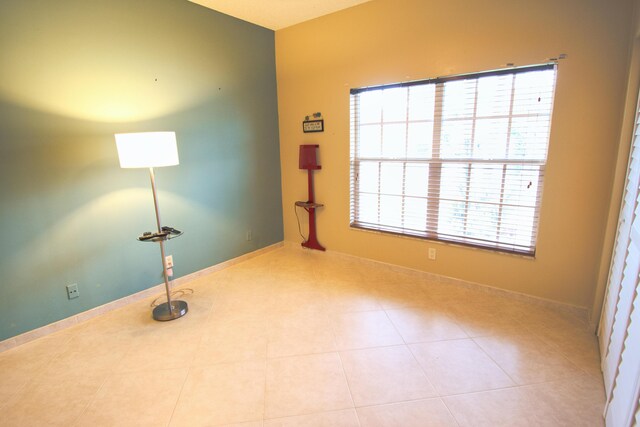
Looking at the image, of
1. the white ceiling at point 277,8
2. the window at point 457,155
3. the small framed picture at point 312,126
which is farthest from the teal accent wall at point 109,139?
the window at point 457,155

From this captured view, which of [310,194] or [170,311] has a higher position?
[310,194]

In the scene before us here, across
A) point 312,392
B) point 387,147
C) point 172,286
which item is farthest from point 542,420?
point 172,286

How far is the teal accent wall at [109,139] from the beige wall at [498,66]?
3.30 ft

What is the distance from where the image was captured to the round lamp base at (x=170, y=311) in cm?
259

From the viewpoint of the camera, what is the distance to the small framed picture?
12.1 ft

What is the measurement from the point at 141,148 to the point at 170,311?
1.35 meters

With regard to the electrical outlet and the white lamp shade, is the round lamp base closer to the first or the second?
the electrical outlet

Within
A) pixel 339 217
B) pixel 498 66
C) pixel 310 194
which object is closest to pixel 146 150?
pixel 310 194

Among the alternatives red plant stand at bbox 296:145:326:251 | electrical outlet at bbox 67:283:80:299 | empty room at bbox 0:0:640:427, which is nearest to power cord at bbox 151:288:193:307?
empty room at bbox 0:0:640:427

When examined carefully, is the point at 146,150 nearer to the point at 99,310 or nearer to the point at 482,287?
the point at 99,310

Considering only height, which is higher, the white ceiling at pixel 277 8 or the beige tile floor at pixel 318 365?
the white ceiling at pixel 277 8

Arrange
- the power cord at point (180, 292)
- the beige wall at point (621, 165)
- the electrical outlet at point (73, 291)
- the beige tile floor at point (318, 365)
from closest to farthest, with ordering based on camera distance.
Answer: the beige tile floor at point (318, 365) → the beige wall at point (621, 165) → the electrical outlet at point (73, 291) → the power cord at point (180, 292)

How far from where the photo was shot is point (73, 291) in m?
2.51

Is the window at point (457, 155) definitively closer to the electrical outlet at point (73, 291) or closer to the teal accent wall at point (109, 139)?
the teal accent wall at point (109, 139)
